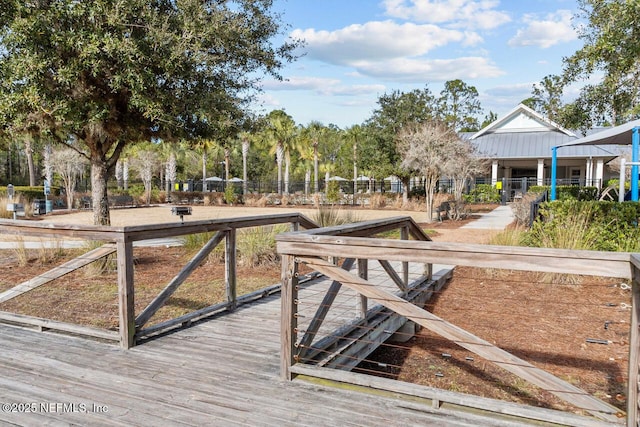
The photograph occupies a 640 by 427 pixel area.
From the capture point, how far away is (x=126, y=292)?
14.0 ft

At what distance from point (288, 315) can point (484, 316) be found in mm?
4241

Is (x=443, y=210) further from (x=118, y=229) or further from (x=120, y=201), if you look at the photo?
(x=120, y=201)

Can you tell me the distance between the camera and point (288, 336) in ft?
11.8

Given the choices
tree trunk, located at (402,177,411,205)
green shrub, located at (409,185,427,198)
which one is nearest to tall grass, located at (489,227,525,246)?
tree trunk, located at (402,177,411,205)

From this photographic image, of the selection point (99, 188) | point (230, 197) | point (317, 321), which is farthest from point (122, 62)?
point (230, 197)

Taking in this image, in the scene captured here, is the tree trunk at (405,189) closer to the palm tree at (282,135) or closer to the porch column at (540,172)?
the porch column at (540,172)

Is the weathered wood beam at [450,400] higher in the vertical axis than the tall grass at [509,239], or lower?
lower

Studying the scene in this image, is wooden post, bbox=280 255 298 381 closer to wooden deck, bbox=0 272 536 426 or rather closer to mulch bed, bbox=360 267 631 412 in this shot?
wooden deck, bbox=0 272 536 426

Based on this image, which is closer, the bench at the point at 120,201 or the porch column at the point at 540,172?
the bench at the point at 120,201

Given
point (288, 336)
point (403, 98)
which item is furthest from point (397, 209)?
point (288, 336)

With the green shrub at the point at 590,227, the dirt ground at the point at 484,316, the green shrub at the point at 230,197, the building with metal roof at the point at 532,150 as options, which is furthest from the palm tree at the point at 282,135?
the green shrub at the point at 590,227

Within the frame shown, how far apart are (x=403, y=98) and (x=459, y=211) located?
9456mm

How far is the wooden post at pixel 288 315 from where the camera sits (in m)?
3.61

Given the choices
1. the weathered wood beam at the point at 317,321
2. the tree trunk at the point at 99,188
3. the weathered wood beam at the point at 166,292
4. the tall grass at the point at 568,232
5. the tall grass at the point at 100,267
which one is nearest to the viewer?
the weathered wood beam at the point at 317,321
